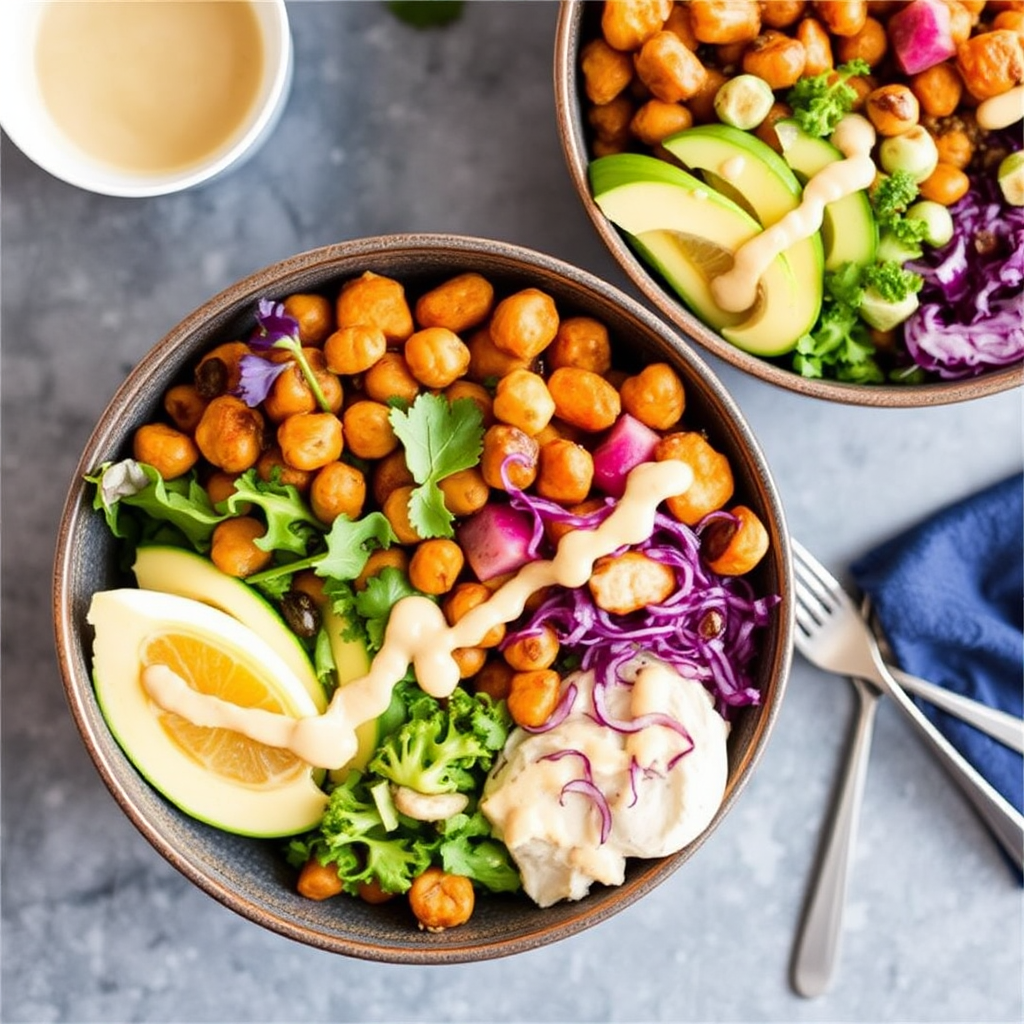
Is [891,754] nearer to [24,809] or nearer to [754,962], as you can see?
[754,962]

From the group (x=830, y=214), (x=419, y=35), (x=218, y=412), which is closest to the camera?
(x=218, y=412)

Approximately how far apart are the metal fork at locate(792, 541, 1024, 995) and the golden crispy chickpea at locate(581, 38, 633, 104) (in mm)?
827

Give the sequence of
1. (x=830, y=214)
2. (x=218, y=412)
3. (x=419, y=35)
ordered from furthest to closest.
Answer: (x=419, y=35) < (x=830, y=214) < (x=218, y=412)

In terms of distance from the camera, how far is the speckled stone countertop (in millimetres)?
2111

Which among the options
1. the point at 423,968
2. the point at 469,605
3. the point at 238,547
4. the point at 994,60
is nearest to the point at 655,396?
the point at 469,605

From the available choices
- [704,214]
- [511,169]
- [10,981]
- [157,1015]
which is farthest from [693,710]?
[10,981]

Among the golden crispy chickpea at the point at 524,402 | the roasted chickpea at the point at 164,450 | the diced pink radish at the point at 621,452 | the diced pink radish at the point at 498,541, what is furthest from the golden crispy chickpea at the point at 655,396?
the roasted chickpea at the point at 164,450

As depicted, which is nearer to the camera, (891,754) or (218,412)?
(218,412)

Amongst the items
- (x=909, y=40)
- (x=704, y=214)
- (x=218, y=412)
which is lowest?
(x=218, y=412)

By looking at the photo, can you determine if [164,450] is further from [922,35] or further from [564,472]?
[922,35]

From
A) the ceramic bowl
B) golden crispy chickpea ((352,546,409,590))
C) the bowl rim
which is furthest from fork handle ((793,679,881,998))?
golden crispy chickpea ((352,546,409,590))

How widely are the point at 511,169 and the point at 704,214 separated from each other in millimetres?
455

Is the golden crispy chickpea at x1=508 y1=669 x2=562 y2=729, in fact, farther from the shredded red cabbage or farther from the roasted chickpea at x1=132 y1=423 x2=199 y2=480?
the shredded red cabbage

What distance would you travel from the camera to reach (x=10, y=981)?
2.17 meters
